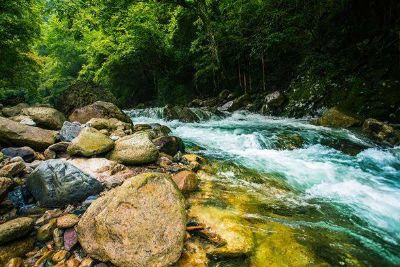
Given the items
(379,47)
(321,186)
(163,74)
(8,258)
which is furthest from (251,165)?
(163,74)

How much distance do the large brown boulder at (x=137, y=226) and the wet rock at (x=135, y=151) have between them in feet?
6.12

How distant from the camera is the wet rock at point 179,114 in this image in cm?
1251

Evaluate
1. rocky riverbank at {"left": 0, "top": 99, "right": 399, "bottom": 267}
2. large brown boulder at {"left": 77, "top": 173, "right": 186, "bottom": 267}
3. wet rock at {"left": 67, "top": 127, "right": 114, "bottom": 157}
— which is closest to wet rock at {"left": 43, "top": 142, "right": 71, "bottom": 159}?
rocky riverbank at {"left": 0, "top": 99, "right": 399, "bottom": 267}

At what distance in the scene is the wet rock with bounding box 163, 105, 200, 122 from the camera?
1251cm

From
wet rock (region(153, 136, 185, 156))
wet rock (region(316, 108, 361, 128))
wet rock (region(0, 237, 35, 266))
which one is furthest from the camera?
wet rock (region(316, 108, 361, 128))

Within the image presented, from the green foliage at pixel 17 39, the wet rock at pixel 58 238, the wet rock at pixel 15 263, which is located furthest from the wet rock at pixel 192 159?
the green foliage at pixel 17 39

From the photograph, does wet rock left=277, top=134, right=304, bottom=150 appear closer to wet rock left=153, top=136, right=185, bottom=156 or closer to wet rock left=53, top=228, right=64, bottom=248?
wet rock left=153, top=136, right=185, bottom=156

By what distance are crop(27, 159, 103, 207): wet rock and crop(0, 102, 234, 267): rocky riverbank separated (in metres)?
0.01

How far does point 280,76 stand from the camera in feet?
51.3

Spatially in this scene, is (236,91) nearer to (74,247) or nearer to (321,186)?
(321,186)

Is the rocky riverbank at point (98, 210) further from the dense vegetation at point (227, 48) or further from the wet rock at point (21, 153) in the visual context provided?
the dense vegetation at point (227, 48)

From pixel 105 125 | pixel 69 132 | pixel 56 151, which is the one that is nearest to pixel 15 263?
pixel 56 151

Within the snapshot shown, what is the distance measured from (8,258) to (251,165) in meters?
4.40

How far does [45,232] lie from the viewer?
10.5ft
